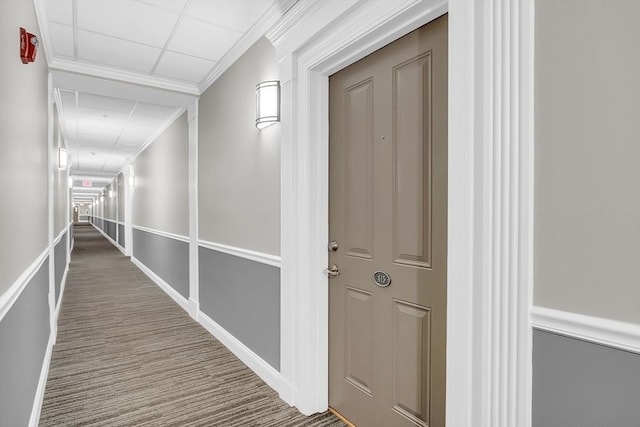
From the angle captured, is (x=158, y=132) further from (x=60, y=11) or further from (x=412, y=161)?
(x=412, y=161)

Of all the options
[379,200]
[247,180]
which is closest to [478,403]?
[379,200]

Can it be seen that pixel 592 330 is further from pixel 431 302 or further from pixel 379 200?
pixel 379 200

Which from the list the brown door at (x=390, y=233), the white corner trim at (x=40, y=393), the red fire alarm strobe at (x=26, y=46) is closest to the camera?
the brown door at (x=390, y=233)

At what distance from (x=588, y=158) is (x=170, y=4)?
8.19 ft

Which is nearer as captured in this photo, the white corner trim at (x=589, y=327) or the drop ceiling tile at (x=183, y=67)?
A: the white corner trim at (x=589, y=327)

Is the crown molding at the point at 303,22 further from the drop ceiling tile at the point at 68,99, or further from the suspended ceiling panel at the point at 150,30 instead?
the drop ceiling tile at the point at 68,99

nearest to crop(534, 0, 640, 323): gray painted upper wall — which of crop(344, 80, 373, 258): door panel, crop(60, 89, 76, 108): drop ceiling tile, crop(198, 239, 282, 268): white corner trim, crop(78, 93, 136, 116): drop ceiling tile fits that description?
crop(344, 80, 373, 258): door panel

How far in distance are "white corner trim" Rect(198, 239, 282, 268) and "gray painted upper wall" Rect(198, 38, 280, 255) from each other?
0.05 meters

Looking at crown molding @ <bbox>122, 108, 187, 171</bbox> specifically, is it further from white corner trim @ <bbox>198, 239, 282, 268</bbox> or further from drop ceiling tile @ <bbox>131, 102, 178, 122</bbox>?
white corner trim @ <bbox>198, 239, 282, 268</bbox>

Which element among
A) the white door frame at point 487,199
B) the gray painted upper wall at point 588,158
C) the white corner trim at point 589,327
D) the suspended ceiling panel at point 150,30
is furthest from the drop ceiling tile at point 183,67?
the white corner trim at point 589,327

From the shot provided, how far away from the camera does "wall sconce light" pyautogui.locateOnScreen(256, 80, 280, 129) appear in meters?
2.41

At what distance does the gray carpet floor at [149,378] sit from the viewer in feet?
6.99

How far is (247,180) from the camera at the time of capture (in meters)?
2.86

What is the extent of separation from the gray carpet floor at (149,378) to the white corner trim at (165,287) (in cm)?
12
